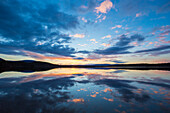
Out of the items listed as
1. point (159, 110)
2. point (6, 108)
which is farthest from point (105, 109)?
point (6, 108)

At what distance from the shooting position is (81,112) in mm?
3832

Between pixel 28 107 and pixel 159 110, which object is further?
pixel 28 107

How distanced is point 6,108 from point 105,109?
4.81 m

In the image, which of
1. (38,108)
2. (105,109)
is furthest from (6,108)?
(105,109)

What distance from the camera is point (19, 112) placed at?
3.78 meters

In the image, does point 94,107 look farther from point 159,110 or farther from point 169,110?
point 169,110

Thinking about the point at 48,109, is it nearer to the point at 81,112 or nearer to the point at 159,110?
the point at 81,112

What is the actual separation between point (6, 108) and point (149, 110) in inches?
270

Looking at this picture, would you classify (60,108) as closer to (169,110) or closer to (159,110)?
(159,110)

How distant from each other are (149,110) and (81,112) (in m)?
3.19

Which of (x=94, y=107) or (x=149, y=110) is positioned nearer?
(x=149, y=110)

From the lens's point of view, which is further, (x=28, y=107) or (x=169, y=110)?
(x=28, y=107)

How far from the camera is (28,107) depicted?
4238 millimetres

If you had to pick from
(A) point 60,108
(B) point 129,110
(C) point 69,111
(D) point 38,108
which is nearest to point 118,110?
(B) point 129,110
